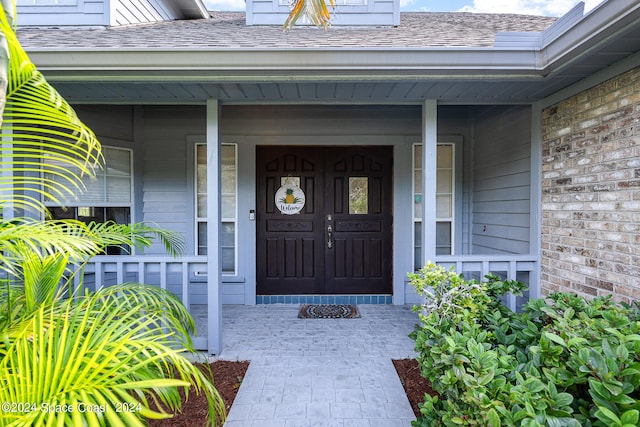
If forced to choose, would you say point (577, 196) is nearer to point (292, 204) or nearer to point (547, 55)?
point (547, 55)

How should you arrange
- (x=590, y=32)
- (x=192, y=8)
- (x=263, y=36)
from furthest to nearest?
(x=192, y=8) → (x=263, y=36) → (x=590, y=32)

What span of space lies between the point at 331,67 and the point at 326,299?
285 centimetres

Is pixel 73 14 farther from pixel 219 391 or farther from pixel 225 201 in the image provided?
pixel 219 391

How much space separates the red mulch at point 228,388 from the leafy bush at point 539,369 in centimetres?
62

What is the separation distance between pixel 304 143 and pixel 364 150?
791 mm

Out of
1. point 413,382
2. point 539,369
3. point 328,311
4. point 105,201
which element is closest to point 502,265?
point 413,382

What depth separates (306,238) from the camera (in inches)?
168

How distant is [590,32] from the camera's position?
191cm

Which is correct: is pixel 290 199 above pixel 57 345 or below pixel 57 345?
above

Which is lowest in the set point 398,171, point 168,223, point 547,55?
point 168,223

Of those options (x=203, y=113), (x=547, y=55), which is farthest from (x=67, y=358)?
(x=203, y=113)

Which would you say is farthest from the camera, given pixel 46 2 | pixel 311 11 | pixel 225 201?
pixel 225 201

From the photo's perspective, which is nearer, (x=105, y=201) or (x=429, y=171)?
(x=429, y=171)

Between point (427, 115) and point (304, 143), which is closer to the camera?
point (427, 115)
